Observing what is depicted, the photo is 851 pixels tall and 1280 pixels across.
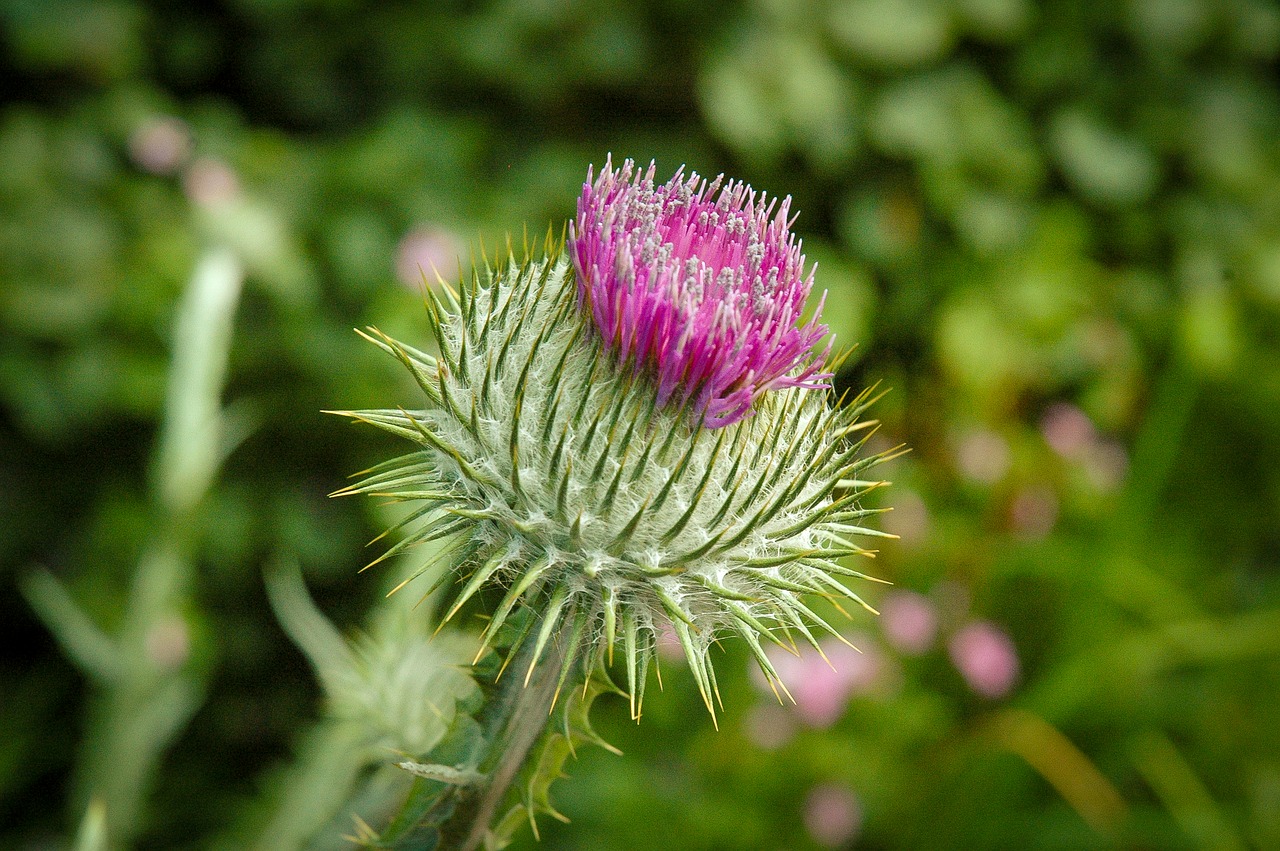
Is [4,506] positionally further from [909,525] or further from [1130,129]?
[1130,129]

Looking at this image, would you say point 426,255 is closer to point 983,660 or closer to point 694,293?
point 694,293

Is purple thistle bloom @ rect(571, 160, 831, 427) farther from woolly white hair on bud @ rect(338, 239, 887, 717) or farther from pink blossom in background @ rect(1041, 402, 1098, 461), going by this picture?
pink blossom in background @ rect(1041, 402, 1098, 461)

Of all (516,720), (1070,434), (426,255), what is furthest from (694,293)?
(1070,434)

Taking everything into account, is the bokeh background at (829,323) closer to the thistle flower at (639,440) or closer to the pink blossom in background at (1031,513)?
the pink blossom in background at (1031,513)

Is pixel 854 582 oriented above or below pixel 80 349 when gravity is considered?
below

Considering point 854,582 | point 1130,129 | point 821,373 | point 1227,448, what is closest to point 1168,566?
point 1227,448

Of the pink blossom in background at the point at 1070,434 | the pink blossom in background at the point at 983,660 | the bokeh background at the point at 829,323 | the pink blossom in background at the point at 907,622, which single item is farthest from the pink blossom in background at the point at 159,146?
the pink blossom in background at the point at 1070,434

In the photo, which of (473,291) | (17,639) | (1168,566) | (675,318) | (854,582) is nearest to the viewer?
(675,318)
